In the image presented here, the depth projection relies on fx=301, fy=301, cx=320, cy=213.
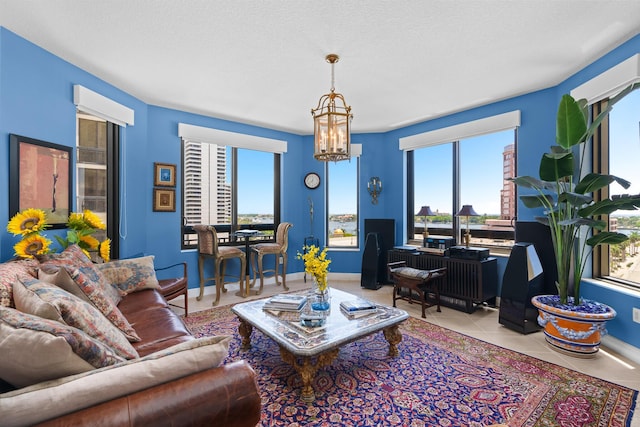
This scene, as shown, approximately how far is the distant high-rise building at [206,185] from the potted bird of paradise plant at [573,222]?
13.0 feet

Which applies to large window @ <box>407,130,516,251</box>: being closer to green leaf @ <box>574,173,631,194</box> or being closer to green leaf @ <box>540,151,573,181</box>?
green leaf @ <box>540,151,573,181</box>

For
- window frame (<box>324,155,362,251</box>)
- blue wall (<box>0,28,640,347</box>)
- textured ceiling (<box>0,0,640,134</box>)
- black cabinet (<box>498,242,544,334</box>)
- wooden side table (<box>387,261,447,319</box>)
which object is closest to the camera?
textured ceiling (<box>0,0,640,134</box>)

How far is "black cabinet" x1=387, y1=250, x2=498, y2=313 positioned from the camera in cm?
355

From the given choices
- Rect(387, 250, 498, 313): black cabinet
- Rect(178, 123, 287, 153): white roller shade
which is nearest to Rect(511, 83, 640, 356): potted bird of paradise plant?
Rect(387, 250, 498, 313): black cabinet

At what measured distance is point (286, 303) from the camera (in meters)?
2.58

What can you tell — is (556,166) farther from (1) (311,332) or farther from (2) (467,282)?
(1) (311,332)

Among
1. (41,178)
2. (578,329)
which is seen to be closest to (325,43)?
(41,178)

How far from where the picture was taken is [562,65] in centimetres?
287

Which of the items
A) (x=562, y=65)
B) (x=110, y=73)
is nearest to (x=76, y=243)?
(x=110, y=73)

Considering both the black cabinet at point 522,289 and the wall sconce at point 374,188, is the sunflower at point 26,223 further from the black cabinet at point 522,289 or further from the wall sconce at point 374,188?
the wall sconce at point 374,188

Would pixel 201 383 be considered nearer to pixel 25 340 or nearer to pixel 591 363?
pixel 25 340

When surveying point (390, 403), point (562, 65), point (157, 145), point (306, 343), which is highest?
point (562, 65)

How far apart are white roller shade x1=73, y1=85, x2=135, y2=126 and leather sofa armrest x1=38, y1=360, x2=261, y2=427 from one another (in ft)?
9.94

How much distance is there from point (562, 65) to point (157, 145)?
465 cm
